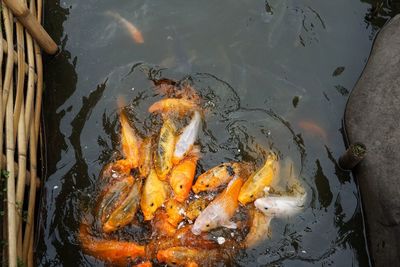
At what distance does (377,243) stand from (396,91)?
6.94 feet

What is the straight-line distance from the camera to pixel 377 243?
5926mm

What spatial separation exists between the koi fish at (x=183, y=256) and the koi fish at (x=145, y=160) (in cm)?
112

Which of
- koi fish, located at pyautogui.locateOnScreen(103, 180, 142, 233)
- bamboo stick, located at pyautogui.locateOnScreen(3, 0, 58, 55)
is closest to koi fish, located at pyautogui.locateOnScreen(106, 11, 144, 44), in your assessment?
bamboo stick, located at pyautogui.locateOnScreen(3, 0, 58, 55)

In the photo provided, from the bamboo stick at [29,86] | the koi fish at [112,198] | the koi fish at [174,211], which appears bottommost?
the koi fish at [174,211]

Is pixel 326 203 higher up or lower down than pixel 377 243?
higher up

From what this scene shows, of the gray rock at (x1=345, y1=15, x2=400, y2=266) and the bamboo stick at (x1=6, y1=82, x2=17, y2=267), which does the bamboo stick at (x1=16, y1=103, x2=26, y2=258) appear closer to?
the bamboo stick at (x1=6, y1=82, x2=17, y2=267)

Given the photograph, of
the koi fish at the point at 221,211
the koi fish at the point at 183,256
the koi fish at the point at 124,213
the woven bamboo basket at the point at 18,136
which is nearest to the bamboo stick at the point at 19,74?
the woven bamboo basket at the point at 18,136

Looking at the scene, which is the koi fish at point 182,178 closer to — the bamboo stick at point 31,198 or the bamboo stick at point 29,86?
the bamboo stick at point 31,198

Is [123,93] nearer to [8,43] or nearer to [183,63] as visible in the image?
[183,63]

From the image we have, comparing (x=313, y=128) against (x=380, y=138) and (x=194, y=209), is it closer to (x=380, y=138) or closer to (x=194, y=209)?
(x=380, y=138)

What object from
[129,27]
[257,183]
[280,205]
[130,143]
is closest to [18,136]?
[130,143]

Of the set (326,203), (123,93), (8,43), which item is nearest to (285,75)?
(326,203)

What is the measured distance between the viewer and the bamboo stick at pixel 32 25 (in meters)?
5.98

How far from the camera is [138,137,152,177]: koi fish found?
243 inches
